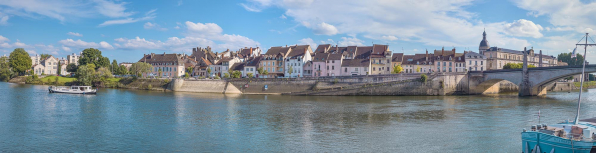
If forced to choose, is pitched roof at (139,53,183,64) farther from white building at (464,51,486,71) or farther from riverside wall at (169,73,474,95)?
white building at (464,51,486,71)

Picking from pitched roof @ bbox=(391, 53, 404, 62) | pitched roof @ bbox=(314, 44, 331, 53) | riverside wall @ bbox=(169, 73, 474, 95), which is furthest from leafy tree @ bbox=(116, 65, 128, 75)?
pitched roof @ bbox=(391, 53, 404, 62)

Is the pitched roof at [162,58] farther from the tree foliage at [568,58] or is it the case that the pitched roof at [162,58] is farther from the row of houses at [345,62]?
the tree foliage at [568,58]

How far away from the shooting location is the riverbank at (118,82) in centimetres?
8362

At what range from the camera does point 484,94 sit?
73.6 meters

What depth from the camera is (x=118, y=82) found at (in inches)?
3597

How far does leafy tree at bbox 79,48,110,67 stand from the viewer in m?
105

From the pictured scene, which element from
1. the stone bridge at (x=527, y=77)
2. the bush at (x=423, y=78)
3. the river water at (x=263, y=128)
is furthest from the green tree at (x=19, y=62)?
the stone bridge at (x=527, y=77)

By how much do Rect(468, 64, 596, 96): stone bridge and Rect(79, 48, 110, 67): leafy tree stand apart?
89.0 meters

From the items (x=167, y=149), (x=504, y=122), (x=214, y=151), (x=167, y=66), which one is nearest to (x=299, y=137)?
(x=214, y=151)

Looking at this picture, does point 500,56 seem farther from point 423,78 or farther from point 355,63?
point 423,78

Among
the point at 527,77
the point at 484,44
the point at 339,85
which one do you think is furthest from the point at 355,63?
the point at 484,44

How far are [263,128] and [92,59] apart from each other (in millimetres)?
89994

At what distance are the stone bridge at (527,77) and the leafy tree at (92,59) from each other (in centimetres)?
8898

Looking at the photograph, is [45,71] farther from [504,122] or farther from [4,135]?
[504,122]
